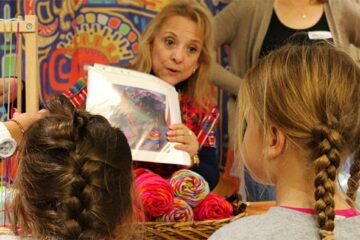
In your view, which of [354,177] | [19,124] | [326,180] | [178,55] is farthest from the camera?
[178,55]

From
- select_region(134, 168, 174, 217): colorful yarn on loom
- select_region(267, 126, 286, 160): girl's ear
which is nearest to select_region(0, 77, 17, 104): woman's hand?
select_region(134, 168, 174, 217): colorful yarn on loom

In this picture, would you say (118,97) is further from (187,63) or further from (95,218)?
(95,218)

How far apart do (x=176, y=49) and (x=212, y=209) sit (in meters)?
0.45

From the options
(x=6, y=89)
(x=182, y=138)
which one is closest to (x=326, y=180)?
(x=182, y=138)

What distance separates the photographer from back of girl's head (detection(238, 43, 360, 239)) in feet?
2.30

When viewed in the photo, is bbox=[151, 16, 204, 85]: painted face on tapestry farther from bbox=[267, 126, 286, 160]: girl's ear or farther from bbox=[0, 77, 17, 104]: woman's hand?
bbox=[267, 126, 286, 160]: girl's ear

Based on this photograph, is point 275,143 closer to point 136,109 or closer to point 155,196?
point 155,196

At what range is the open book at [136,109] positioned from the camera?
3.78ft

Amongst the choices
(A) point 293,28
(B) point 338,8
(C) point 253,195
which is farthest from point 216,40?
(C) point 253,195

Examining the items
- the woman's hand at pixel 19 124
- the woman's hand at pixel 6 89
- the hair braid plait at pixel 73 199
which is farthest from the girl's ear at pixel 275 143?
the woman's hand at pixel 6 89

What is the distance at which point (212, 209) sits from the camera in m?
1.09

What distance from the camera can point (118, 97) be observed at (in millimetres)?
1170

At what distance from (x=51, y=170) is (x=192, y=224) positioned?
1.19 feet

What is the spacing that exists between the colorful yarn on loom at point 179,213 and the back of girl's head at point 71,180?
269 millimetres
